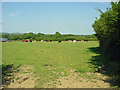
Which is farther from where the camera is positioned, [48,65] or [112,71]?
[48,65]

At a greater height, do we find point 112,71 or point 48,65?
point 112,71

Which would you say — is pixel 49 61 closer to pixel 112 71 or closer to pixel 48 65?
pixel 48 65

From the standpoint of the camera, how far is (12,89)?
5516 mm

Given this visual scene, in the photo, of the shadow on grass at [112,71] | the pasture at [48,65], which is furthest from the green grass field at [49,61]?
the shadow on grass at [112,71]

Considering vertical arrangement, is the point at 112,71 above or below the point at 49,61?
above

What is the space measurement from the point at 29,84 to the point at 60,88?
1.43 m

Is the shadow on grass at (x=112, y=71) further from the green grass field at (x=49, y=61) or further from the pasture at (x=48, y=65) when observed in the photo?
the green grass field at (x=49, y=61)

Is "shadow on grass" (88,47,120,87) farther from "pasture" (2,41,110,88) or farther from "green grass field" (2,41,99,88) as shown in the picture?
"green grass field" (2,41,99,88)

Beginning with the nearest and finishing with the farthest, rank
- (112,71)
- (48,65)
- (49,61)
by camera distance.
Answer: (112,71) → (48,65) → (49,61)

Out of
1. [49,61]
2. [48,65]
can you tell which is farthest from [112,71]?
[49,61]

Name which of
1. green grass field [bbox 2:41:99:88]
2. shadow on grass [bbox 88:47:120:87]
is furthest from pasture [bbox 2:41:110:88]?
shadow on grass [bbox 88:47:120:87]

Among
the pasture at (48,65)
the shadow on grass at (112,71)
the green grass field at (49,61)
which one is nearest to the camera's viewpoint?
the shadow on grass at (112,71)

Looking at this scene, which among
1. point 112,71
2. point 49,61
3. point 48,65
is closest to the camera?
point 112,71

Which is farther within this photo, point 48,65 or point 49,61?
point 49,61
